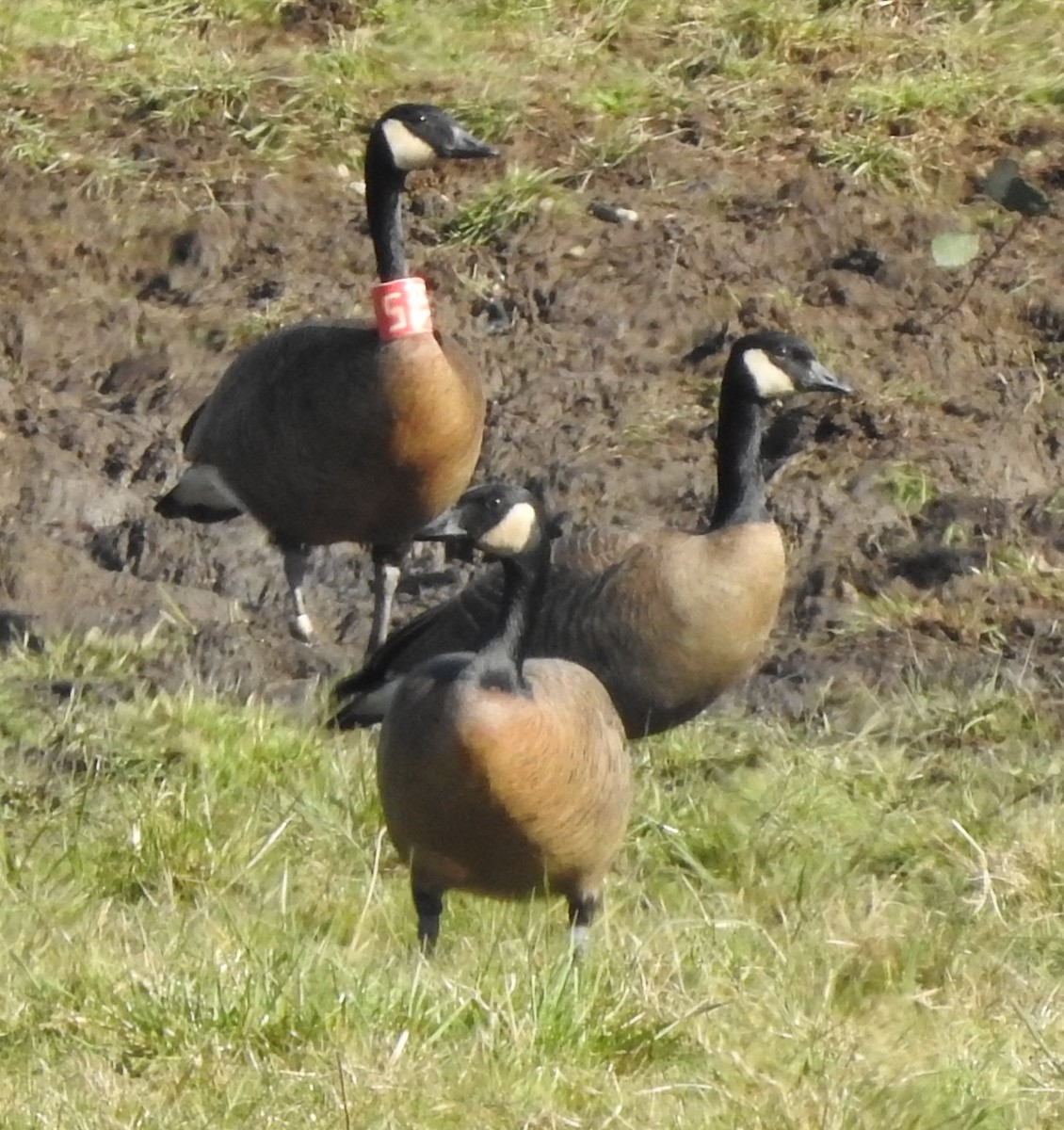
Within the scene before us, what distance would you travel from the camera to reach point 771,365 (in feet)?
23.9

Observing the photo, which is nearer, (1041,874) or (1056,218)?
(1041,874)

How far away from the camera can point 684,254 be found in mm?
9305

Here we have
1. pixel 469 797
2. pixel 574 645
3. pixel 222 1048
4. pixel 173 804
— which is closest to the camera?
pixel 222 1048

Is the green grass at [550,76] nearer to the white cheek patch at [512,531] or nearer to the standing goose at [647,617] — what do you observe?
the standing goose at [647,617]

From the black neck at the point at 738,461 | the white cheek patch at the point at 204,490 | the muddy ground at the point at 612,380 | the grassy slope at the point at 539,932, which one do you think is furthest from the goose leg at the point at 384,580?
the black neck at the point at 738,461

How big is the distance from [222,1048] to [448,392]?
3969mm

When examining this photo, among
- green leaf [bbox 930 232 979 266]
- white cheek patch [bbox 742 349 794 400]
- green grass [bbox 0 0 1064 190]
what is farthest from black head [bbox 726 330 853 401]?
green grass [bbox 0 0 1064 190]

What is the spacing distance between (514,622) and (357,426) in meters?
2.63

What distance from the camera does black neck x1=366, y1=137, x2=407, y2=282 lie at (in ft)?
27.6

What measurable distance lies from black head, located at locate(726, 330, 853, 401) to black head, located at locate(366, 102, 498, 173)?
61.2 inches

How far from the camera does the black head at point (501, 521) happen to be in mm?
5566

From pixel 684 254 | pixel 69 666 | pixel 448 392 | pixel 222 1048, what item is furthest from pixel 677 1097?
pixel 684 254

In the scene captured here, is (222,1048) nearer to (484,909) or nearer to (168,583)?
(484,909)

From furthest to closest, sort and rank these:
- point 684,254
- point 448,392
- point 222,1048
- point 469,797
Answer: point 684,254
point 448,392
point 469,797
point 222,1048
